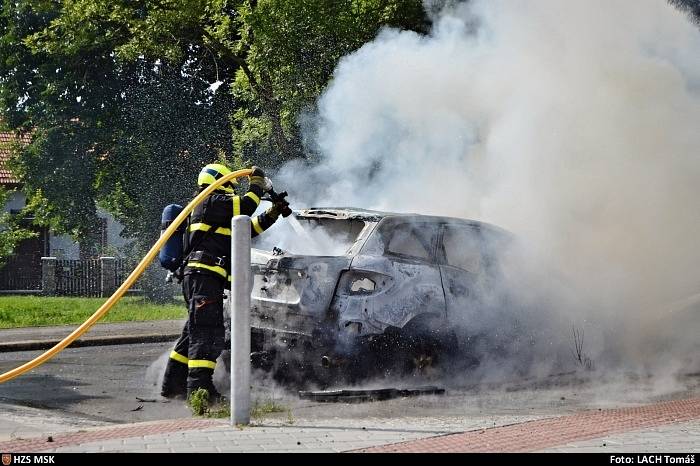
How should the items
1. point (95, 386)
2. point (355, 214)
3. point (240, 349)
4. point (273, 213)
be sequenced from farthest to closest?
point (95, 386), point (355, 214), point (273, 213), point (240, 349)

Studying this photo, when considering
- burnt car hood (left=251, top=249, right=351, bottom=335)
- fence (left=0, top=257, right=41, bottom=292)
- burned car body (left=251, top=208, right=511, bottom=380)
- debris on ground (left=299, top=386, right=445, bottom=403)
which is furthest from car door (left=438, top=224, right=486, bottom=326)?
fence (left=0, top=257, right=41, bottom=292)

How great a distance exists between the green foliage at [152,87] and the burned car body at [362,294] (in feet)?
23.2

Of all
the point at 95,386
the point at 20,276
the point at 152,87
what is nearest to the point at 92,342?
the point at 95,386

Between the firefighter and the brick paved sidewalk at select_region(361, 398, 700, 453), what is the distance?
224 cm

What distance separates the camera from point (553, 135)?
1223 cm

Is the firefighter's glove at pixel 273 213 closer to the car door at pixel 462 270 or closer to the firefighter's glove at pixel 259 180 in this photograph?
the firefighter's glove at pixel 259 180

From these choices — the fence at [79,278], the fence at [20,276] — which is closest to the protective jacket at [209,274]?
the fence at [79,278]

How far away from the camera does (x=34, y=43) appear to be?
24.6m

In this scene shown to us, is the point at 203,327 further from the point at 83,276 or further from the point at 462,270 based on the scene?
the point at 83,276

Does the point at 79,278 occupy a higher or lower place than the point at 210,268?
higher

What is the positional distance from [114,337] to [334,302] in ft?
23.0

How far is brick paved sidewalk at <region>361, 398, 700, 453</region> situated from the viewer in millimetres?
6074

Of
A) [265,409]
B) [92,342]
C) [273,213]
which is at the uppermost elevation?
[273,213]

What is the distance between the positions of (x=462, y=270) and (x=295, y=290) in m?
1.68
